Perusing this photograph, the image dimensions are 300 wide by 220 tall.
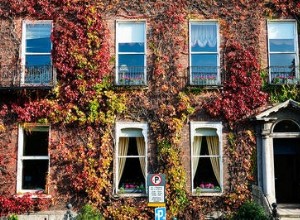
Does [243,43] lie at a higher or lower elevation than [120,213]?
higher

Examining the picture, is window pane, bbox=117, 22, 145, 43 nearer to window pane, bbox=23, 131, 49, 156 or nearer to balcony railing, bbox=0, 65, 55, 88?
balcony railing, bbox=0, 65, 55, 88

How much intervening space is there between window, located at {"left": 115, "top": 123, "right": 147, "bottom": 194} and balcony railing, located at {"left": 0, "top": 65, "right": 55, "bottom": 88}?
10.4ft

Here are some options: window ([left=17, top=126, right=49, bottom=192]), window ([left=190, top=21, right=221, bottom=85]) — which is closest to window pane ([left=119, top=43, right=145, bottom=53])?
window ([left=190, top=21, right=221, bottom=85])

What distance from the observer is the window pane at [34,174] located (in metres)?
14.7

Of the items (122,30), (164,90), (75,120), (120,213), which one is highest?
(122,30)

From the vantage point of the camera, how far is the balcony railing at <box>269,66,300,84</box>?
14.9m

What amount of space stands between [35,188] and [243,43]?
31.2ft

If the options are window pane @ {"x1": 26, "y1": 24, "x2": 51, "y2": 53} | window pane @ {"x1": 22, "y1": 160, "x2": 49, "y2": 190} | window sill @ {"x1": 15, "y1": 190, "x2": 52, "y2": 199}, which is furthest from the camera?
window pane @ {"x1": 26, "y1": 24, "x2": 51, "y2": 53}

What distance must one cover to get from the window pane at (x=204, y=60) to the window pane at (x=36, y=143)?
247 inches

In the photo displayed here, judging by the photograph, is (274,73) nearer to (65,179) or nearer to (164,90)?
(164,90)

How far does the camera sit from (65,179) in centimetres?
1446

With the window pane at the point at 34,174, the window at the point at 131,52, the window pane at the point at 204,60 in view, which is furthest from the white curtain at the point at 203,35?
the window pane at the point at 34,174

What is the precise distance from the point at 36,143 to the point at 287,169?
9.45 meters

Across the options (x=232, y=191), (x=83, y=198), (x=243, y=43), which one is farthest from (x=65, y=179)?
(x=243, y=43)
